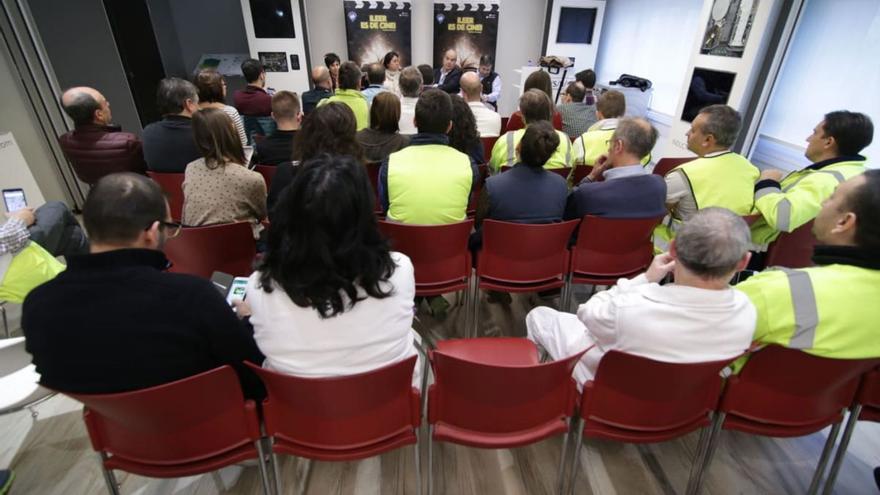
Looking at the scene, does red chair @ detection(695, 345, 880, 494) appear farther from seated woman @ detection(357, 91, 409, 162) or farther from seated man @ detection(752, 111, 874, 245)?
seated woman @ detection(357, 91, 409, 162)

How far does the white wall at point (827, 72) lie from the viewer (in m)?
3.12

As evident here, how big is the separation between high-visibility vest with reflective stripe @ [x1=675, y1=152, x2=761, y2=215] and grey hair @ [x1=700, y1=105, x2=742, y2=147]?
0.31ft

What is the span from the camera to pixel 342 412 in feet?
3.95

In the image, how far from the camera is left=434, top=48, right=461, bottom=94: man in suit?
6.29 m

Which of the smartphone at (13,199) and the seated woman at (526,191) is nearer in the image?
the seated woman at (526,191)

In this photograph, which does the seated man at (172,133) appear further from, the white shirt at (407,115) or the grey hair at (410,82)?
the grey hair at (410,82)

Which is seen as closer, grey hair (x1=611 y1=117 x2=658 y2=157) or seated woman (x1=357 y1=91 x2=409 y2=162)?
grey hair (x1=611 y1=117 x2=658 y2=157)

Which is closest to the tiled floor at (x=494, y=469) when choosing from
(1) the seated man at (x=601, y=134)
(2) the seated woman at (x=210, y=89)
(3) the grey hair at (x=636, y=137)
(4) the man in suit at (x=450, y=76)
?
(3) the grey hair at (x=636, y=137)

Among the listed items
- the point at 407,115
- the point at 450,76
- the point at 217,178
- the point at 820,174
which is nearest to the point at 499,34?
the point at 450,76

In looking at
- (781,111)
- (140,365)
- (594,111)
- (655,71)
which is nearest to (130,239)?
(140,365)

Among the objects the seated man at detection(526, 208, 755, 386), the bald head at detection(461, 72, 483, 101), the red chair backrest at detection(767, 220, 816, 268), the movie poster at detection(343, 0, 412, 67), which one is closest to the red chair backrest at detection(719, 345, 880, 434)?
the seated man at detection(526, 208, 755, 386)

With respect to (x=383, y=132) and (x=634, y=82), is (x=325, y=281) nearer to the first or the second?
(x=383, y=132)

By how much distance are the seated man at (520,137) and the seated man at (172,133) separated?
2063 mm

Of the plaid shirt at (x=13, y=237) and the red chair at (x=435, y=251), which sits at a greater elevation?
the plaid shirt at (x=13, y=237)
